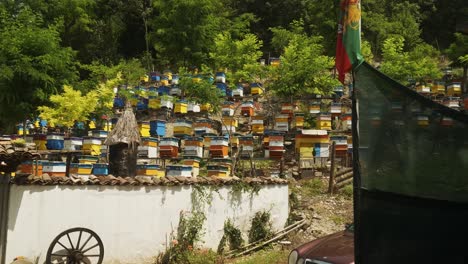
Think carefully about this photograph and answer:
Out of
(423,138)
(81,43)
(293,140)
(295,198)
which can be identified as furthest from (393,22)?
(423,138)

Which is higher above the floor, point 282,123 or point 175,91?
point 175,91

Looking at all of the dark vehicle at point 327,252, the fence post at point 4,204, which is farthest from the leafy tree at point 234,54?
the dark vehicle at point 327,252

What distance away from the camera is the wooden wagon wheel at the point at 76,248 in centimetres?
792

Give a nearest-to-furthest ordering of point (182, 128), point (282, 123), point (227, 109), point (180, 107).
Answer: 1. point (182, 128)
2. point (282, 123)
3. point (227, 109)
4. point (180, 107)

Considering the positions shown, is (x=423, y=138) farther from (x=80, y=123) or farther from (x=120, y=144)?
A: (x=80, y=123)

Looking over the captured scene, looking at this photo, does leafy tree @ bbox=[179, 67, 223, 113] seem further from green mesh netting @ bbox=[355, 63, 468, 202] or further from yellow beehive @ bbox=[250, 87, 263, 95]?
green mesh netting @ bbox=[355, 63, 468, 202]

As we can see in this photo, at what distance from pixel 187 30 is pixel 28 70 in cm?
1585

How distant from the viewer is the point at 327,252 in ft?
17.5

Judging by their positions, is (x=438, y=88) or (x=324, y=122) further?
(x=438, y=88)

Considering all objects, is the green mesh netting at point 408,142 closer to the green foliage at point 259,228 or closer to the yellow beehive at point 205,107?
the green foliage at point 259,228

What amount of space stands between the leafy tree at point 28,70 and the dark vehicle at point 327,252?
1660 centimetres

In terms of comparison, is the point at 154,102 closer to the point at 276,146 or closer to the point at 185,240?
the point at 276,146

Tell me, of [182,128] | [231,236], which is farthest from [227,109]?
[231,236]

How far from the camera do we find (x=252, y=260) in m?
9.60
